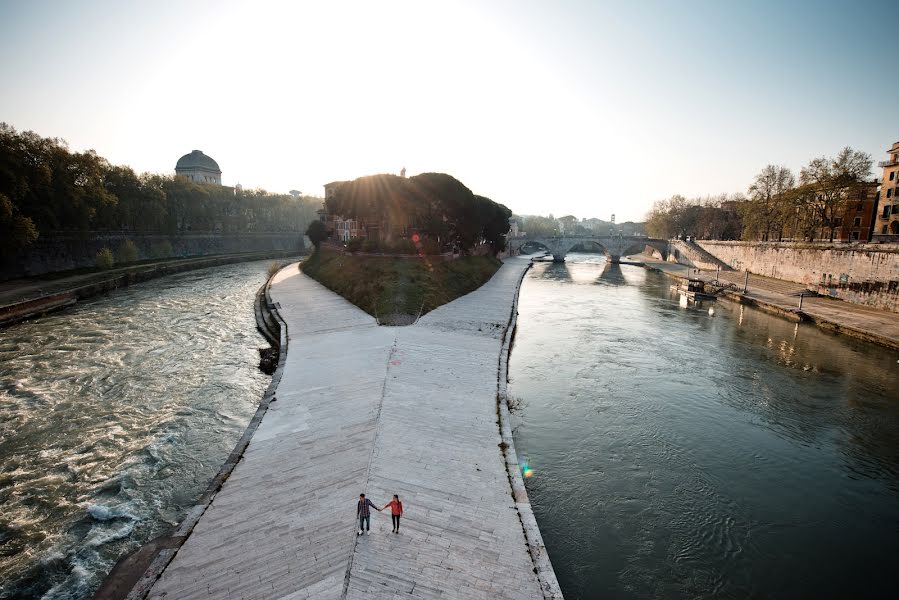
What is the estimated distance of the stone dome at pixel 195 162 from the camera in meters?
115

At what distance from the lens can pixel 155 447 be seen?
1611 centimetres

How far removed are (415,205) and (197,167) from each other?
307 feet

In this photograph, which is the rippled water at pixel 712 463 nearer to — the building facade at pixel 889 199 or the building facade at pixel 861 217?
the building facade at pixel 889 199

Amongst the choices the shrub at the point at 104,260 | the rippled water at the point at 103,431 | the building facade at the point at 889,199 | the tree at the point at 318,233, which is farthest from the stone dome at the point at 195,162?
the building facade at the point at 889,199

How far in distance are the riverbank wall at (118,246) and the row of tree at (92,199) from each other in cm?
128

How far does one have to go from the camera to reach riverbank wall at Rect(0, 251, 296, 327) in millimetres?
32312

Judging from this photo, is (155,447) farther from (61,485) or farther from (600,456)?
(600,456)

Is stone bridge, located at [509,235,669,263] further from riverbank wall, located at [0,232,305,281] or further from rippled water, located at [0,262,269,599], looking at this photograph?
rippled water, located at [0,262,269,599]

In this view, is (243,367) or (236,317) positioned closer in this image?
(243,367)


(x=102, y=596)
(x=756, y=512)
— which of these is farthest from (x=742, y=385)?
(x=102, y=596)

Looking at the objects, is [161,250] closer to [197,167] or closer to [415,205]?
[415,205]

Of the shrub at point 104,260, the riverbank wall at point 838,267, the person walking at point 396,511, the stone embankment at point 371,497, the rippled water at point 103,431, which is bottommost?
the rippled water at point 103,431

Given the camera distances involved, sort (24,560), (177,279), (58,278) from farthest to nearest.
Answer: (177,279), (58,278), (24,560)

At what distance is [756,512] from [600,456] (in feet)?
16.0
